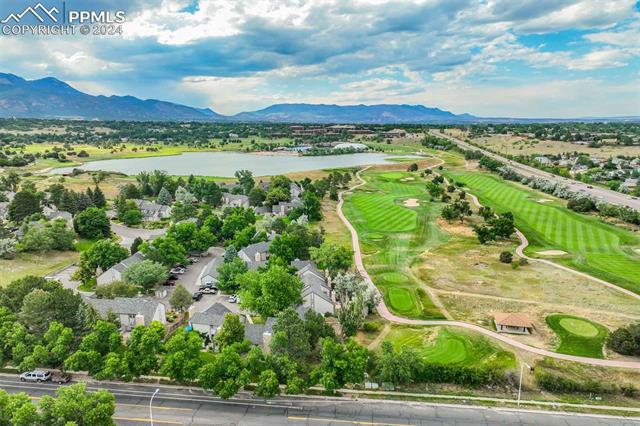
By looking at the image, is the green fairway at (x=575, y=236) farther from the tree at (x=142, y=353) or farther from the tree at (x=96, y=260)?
the tree at (x=96, y=260)

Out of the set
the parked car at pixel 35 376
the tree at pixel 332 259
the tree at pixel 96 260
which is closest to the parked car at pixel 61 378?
the parked car at pixel 35 376

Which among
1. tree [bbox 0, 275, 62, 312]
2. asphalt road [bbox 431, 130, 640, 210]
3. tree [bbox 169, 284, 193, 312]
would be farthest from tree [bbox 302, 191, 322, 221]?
asphalt road [bbox 431, 130, 640, 210]

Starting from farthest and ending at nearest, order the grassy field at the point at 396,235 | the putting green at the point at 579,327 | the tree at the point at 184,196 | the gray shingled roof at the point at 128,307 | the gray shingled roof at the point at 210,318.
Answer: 1. the tree at the point at 184,196
2. the grassy field at the point at 396,235
3. the gray shingled roof at the point at 128,307
4. the putting green at the point at 579,327
5. the gray shingled roof at the point at 210,318

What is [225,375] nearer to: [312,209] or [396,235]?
[396,235]

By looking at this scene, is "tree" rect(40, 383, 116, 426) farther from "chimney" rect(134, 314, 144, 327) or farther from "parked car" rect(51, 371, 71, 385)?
"chimney" rect(134, 314, 144, 327)

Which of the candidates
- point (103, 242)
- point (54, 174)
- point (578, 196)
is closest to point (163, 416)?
point (103, 242)

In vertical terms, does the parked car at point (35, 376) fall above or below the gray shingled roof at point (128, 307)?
below

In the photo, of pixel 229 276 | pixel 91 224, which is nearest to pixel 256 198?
pixel 91 224
